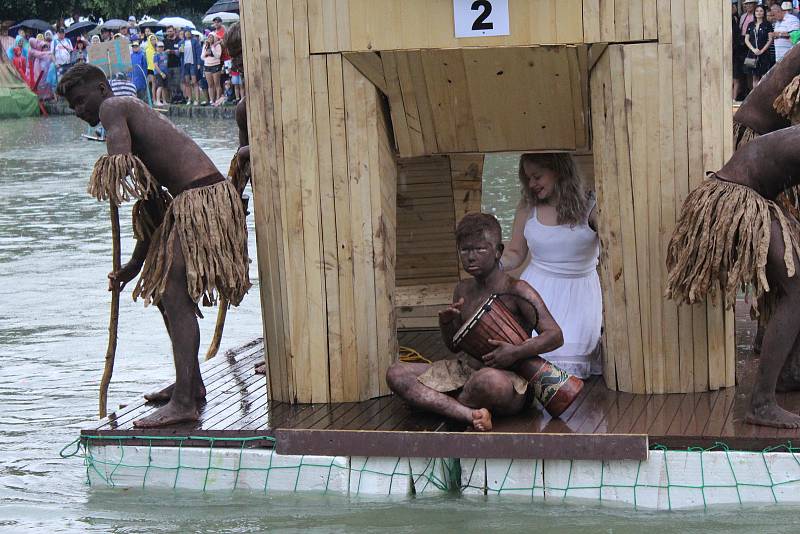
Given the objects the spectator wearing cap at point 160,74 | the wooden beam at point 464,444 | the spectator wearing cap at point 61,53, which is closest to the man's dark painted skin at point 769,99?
the wooden beam at point 464,444

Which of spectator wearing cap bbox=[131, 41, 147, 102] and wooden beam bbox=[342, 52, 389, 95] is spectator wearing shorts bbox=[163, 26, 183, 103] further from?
wooden beam bbox=[342, 52, 389, 95]

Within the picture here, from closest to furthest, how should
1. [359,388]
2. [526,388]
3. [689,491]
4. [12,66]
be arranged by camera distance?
[689,491] → [526,388] → [359,388] → [12,66]

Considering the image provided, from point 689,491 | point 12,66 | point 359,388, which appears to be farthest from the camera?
point 12,66

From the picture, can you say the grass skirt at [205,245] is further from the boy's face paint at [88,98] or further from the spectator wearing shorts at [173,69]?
the spectator wearing shorts at [173,69]

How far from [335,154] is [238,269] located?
2.28 ft

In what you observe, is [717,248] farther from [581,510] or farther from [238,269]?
[238,269]

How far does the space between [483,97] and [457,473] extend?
5.88 feet

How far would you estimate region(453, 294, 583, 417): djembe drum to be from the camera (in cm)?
573

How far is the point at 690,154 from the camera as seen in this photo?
594 centimetres

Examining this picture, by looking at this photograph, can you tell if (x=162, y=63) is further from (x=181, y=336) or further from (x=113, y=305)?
(x=181, y=336)

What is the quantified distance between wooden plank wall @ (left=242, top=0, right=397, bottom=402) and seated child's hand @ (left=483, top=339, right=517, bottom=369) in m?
0.71

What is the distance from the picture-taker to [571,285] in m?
6.74

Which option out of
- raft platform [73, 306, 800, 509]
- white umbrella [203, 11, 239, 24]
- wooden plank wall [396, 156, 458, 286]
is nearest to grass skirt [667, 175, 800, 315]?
raft platform [73, 306, 800, 509]

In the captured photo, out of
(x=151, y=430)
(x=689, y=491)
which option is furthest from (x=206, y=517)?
(x=689, y=491)
